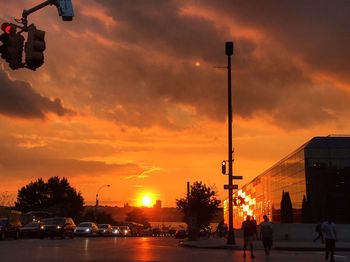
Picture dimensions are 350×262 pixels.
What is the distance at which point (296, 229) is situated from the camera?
45.9 m

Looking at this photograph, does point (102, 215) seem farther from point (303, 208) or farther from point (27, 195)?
point (303, 208)

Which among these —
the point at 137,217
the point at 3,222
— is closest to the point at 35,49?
the point at 3,222

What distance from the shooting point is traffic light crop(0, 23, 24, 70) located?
1212 cm

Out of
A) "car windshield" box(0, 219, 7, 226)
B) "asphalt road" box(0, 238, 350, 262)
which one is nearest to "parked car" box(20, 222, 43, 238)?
"car windshield" box(0, 219, 7, 226)

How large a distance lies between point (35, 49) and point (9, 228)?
33214 mm

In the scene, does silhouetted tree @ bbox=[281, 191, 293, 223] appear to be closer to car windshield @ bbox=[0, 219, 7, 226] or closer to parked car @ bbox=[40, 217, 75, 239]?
parked car @ bbox=[40, 217, 75, 239]

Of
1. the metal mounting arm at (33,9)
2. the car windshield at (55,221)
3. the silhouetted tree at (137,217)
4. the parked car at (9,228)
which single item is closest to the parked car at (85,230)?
the car windshield at (55,221)

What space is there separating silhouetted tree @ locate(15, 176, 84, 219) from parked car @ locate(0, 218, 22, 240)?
91.6 metres

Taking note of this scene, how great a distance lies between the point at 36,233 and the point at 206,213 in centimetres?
2504

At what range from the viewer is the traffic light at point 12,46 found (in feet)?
39.8

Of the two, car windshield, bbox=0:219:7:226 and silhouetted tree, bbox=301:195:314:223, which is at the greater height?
silhouetted tree, bbox=301:195:314:223

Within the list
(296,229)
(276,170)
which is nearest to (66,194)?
(276,170)

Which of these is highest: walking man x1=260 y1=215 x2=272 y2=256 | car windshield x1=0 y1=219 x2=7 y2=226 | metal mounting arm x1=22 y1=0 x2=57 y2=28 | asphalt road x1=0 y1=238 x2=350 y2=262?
metal mounting arm x1=22 y1=0 x2=57 y2=28

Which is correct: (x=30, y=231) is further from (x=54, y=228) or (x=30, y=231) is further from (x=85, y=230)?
(x=85, y=230)
